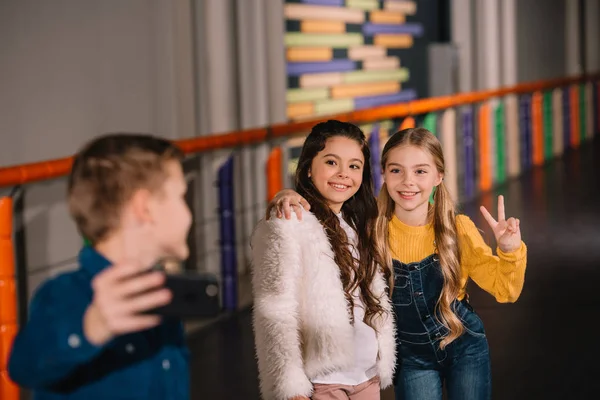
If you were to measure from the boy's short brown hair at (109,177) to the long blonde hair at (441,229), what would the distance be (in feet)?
3.34

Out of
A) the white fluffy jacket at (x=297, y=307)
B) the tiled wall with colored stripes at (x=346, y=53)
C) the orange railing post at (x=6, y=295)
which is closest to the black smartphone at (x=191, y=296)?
the white fluffy jacket at (x=297, y=307)

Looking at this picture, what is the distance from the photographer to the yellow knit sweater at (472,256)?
236 cm

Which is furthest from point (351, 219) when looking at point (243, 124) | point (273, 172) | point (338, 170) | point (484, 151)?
point (484, 151)

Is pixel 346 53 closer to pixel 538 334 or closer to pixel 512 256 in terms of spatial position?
pixel 538 334

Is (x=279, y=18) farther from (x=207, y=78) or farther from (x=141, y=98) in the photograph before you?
(x=141, y=98)

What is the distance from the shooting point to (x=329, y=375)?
7.51ft

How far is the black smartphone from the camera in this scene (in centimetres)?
129

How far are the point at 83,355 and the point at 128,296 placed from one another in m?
0.13

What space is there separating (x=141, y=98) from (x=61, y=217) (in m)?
1.02

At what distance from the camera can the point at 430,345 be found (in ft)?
7.75

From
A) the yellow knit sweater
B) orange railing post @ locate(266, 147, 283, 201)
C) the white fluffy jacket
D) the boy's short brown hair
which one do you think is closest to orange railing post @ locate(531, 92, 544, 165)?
orange railing post @ locate(266, 147, 283, 201)

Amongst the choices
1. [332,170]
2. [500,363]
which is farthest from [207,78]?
[332,170]

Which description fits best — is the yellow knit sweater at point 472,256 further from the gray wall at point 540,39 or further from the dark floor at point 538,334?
the gray wall at point 540,39

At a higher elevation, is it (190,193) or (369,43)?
(369,43)
